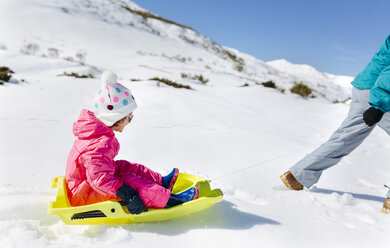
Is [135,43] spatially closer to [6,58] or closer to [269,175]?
[6,58]

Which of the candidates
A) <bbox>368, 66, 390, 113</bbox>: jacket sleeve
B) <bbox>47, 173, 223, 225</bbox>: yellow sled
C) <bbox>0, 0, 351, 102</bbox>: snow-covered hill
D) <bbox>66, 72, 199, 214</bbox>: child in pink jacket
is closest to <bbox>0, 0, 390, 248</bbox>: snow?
<bbox>47, 173, 223, 225</bbox>: yellow sled

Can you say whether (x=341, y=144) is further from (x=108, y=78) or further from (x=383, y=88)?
(x=108, y=78)

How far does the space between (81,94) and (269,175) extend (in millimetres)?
4380

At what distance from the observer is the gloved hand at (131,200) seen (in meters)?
1.67

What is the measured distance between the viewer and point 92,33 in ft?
54.7

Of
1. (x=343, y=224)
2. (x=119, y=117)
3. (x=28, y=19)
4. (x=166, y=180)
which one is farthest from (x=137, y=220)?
(x=28, y=19)

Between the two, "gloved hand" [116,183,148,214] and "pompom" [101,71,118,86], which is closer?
"gloved hand" [116,183,148,214]

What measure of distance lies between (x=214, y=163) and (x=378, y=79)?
1645mm

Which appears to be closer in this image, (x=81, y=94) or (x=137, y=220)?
(x=137, y=220)

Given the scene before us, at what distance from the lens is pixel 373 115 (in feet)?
7.13

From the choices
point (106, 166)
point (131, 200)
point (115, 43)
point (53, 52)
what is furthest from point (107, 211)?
point (115, 43)

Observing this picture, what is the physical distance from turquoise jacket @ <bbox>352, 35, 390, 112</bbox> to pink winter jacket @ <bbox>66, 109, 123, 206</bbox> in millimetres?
1964

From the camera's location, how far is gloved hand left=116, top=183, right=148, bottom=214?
1.67m

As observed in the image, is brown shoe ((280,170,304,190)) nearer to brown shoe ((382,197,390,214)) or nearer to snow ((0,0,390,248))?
snow ((0,0,390,248))
